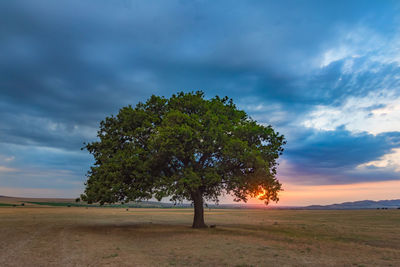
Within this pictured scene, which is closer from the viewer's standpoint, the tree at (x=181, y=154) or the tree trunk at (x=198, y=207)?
the tree at (x=181, y=154)

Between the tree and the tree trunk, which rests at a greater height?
the tree

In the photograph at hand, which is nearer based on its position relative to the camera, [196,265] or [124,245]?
[196,265]

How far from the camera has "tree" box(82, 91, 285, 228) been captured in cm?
2667

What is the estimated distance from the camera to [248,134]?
29953 mm

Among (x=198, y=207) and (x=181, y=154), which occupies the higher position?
(x=181, y=154)

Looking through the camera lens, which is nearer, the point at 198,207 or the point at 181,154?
the point at 181,154

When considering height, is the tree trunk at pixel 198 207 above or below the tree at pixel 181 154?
below

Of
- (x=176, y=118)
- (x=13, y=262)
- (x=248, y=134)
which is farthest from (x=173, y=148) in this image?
(x=13, y=262)

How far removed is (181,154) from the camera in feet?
89.6

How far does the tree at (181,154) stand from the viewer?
26.7 m

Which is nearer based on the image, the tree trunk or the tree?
the tree

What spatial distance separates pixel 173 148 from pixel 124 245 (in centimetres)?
974

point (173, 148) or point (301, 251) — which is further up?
point (173, 148)

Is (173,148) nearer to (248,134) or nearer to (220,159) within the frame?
(220,159)
